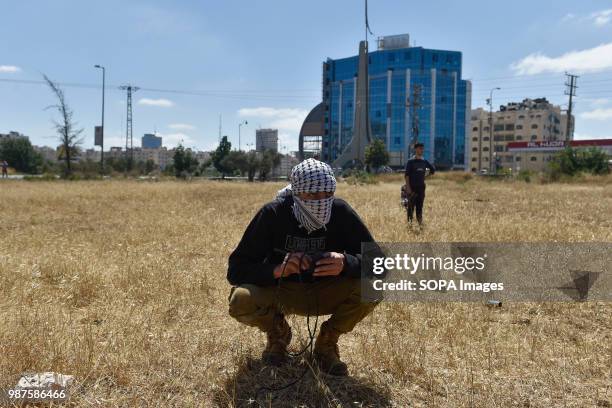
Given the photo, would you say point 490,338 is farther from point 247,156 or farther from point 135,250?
point 247,156

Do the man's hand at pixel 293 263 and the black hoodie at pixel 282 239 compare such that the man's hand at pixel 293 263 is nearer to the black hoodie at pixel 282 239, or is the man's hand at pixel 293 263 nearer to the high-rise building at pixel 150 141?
the black hoodie at pixel 282 239

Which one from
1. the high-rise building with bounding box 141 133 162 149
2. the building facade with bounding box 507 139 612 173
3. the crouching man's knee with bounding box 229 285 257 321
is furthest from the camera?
the high-rise building with bounding box 141 133 162 149

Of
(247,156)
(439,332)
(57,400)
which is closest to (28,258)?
(57,400)

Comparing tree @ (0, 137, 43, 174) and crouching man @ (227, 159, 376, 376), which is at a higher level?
tree @ (0, 137, 43, 174)

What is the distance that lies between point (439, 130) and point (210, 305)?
95.8 metres

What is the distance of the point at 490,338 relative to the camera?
3.57 metres

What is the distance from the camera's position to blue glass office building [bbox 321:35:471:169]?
94.3 meters

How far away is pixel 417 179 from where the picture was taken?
29.6 feet

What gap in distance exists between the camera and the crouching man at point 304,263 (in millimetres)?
2777

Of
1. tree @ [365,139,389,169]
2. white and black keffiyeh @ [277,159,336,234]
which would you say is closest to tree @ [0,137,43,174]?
tree @ [365,139,389,169]

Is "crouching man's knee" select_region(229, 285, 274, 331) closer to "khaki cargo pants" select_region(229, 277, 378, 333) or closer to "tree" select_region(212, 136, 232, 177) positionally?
"khaki cargo pants" select_region(229, 277, 378, 333)

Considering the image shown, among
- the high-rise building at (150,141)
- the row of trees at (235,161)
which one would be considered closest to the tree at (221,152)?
the row of trees at (235,161)

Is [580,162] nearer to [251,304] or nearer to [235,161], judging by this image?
[235,161]

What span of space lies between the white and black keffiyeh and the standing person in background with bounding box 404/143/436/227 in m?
6.40
